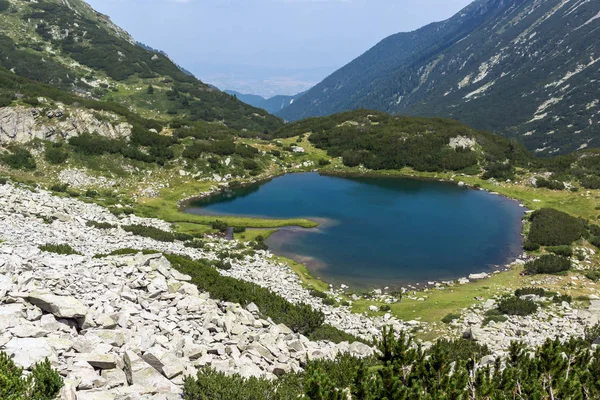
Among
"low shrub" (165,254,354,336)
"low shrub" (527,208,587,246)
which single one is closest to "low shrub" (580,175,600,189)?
"low shrub" (527,208,587,246)

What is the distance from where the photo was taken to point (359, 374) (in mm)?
11562

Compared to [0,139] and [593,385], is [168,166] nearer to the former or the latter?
[0,139]

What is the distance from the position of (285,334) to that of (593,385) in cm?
1226

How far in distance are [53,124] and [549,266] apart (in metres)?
67.7

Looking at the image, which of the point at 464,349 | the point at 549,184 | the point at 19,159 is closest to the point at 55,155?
the point at 19,159

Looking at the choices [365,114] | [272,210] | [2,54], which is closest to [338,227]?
[272,210]

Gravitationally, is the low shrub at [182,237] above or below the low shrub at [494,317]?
above

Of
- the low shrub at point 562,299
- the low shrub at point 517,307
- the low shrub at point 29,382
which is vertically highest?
the low shrub at point 29,382

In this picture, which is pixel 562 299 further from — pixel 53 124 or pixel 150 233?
pixel 53 124

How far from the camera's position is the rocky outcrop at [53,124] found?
59.1 m

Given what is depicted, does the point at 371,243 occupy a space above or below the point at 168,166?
below

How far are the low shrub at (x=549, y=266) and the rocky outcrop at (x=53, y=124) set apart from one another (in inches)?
2486

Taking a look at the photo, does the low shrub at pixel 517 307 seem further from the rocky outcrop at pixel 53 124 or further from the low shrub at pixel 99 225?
the rocky outcrop at pixel 53 124

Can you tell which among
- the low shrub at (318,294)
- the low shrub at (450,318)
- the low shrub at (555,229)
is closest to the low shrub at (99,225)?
the low shrub at (318,294)
